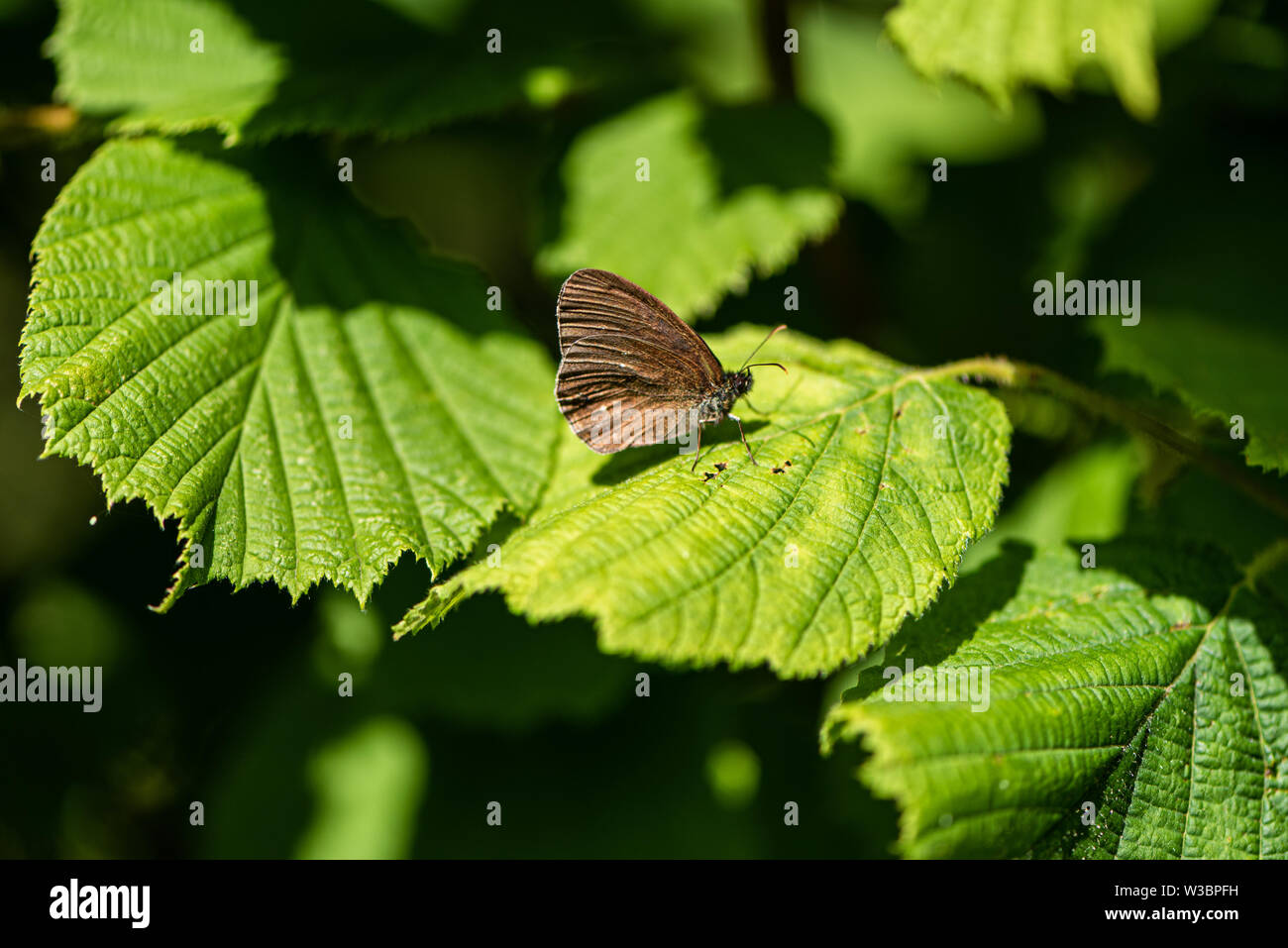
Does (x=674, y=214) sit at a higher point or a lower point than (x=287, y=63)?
lower

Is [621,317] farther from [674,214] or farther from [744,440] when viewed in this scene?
[674,214]

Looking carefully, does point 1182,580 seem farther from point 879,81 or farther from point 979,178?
point 879,81

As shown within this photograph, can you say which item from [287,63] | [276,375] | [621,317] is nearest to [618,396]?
[621,317]

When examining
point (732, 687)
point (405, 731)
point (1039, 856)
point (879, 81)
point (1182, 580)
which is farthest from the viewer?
point (879, 81)

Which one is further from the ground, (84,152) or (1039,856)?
(84,152)

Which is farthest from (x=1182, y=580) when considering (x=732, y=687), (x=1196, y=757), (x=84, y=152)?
(x=84, y=152)

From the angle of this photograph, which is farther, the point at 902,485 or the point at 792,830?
the point at 792,830
